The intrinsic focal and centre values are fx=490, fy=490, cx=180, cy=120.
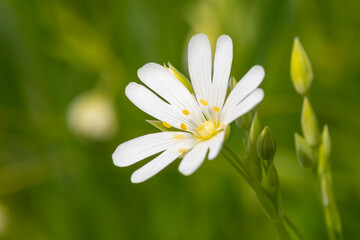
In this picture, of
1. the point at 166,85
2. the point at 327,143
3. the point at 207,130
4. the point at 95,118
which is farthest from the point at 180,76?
the point at 95,118

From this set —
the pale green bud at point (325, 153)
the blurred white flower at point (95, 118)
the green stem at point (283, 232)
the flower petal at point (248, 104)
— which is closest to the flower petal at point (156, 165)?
the flower petal at point (248, 104)

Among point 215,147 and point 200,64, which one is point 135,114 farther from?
point 215,147

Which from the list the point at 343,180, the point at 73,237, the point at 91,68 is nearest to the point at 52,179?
the point at 73,237

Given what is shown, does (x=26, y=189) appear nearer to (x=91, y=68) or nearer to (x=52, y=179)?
(x=52, y=179)

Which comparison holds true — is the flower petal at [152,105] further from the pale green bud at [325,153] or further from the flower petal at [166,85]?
the pale green bud at [325,153]

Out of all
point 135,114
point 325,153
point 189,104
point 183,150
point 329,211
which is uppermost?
point 135,114

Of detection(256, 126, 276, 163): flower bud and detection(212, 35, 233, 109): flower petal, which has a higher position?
detection(212, 35, 233, 109): flower petal

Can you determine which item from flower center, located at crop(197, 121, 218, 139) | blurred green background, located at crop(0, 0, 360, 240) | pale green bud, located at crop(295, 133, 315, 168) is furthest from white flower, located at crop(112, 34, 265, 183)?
blurred green background, located at crop(0, 0, 360, 240)

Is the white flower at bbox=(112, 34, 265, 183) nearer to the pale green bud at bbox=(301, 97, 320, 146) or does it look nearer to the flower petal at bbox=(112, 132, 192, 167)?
the flower petal at bbox=(112, 132, 192, 167)
